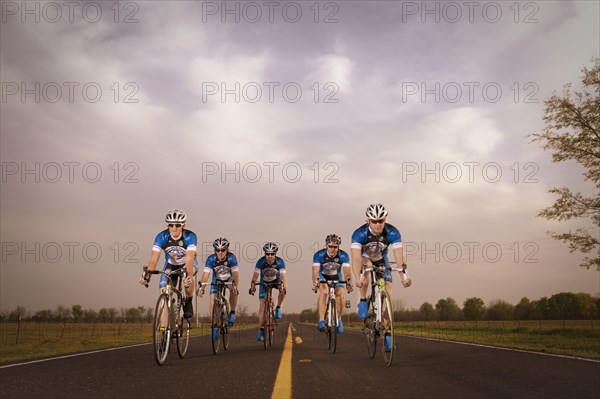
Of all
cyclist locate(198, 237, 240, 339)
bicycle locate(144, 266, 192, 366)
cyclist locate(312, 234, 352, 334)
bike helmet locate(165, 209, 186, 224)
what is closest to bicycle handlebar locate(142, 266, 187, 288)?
bicycle locate(144, 266, 192, 366)

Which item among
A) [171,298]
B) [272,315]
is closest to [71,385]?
[171,298]

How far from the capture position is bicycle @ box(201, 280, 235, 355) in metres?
10.4

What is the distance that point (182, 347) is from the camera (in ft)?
29.9

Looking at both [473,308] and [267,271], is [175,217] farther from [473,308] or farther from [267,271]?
[473,308]

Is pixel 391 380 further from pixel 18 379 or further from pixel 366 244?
pixel 18 379

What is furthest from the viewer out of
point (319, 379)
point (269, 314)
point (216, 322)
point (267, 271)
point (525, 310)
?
point (525, 310)

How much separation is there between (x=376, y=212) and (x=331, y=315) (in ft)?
11.6

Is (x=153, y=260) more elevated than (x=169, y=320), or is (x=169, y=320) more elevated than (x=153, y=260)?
(x=153, y=260)

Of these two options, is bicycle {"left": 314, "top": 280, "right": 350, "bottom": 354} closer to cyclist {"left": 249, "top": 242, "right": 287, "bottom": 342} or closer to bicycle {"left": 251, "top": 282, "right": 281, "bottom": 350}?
bicycle {"left": 251, "top": 282, "right": 281, "bottom": 350}

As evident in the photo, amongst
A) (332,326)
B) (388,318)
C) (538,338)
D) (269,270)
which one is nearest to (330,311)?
(332,326)

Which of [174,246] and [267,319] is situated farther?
[267,319]

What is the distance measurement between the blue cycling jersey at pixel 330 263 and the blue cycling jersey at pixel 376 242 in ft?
10.6

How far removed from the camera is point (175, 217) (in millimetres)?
8586

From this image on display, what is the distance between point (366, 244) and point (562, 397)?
14.5ft
